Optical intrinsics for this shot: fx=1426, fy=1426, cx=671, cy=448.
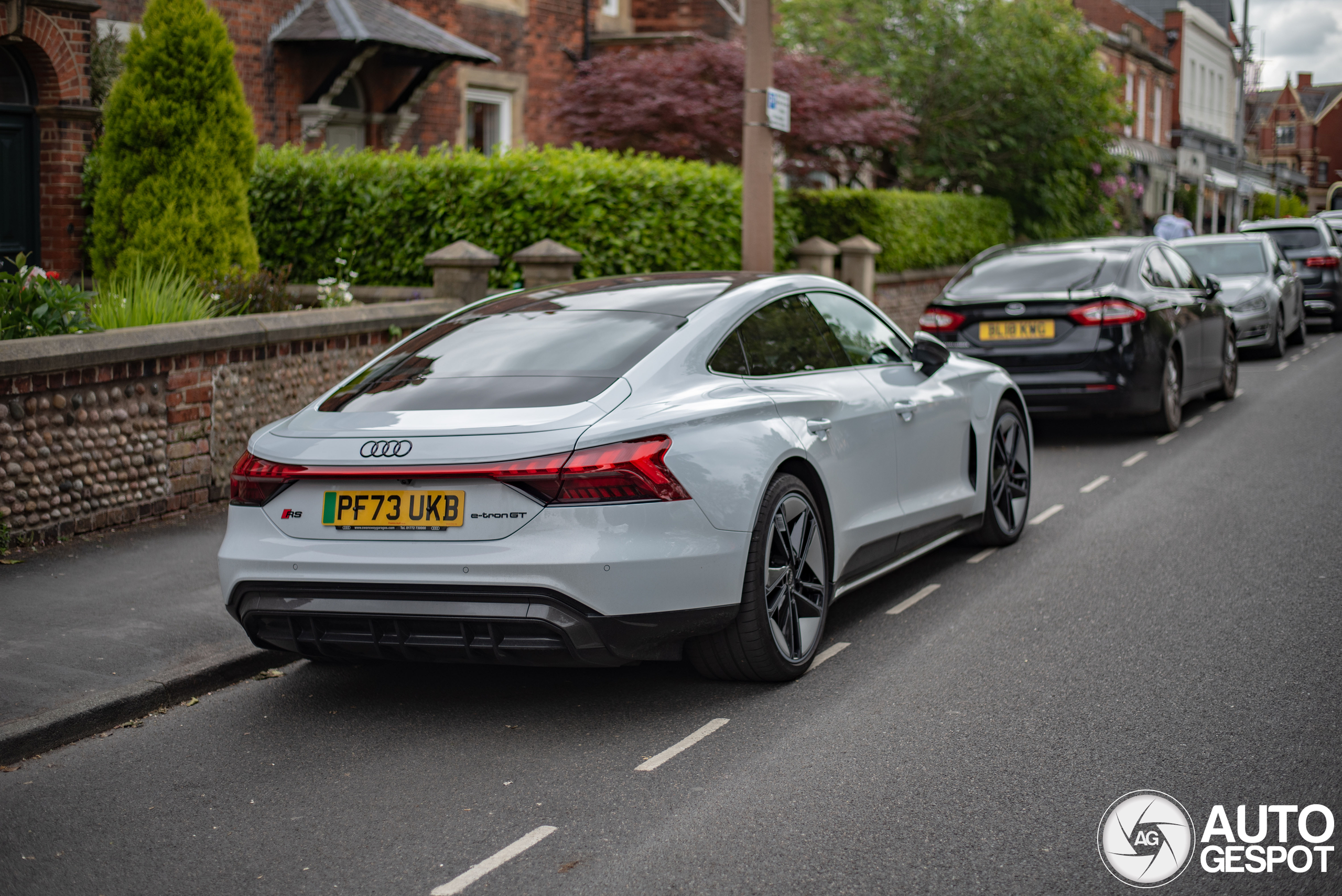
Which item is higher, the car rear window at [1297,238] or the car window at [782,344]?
the car rear window at [1297,238]

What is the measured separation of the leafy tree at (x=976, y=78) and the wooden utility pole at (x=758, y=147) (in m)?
11.1

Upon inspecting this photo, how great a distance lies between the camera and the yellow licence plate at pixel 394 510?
A: 15.0 ft

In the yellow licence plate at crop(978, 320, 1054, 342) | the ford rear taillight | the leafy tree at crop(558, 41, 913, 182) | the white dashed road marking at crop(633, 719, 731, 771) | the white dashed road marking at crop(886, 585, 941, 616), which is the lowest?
the white dashed road marking at crop(633, 719, 731, 771)

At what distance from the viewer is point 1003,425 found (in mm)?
7633

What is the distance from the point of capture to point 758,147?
11.4 m

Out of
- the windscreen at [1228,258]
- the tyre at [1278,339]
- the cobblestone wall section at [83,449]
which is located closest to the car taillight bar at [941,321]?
the cobblestone wall section at [83,449]

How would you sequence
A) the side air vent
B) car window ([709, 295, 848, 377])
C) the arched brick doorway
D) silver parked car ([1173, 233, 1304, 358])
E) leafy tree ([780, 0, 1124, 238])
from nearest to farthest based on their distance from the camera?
1. car window ([709, 295, 848, 377])
2. the side air vent
3. the arched brick doorway
4. silver parked car ([1173, 233, 1304, 358])
5. leafy tree ([780, 0, 1124, 238])

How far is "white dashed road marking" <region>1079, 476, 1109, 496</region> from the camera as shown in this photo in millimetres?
9359

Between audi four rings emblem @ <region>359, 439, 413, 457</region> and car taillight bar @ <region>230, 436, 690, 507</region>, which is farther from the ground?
audi four rings emblem @ <region>359, 439, 413, 457</region>

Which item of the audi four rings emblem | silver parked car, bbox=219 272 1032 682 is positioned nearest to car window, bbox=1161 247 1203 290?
silver parked car, bbox=219 272 1032 682

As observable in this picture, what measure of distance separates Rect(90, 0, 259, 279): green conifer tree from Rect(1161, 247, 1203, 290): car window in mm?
7793

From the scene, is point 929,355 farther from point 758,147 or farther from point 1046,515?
point 758,147

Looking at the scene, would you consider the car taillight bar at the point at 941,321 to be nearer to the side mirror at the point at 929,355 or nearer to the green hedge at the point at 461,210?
the green hedge at the point at 461,210

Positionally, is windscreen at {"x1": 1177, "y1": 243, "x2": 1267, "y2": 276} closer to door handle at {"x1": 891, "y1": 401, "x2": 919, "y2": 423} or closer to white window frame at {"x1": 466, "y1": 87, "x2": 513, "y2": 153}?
white window frame at {"x1": 466, "y1": 87, "x2": 513, "y2": 153}
